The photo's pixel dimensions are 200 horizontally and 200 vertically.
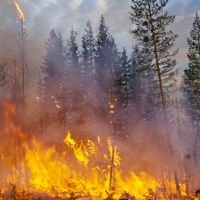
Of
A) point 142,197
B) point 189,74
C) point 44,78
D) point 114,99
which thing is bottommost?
point 142,197

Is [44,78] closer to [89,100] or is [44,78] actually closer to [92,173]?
[89,100]

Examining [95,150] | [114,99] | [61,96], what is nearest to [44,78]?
[61,96]

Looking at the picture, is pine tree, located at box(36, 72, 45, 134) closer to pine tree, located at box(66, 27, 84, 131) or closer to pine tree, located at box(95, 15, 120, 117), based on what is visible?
pine tree, located at box(66, 27, 84, 131)

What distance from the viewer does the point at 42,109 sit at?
81.9 ft

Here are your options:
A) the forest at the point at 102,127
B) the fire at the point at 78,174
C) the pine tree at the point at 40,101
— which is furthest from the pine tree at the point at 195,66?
the pine tree at the point at 40,101

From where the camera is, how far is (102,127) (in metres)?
20.5

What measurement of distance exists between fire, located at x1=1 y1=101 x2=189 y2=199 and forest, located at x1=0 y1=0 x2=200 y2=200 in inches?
2.8

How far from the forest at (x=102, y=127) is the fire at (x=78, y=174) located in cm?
7

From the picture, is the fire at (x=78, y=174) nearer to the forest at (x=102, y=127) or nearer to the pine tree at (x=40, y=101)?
the forest at (x=102, y=127)

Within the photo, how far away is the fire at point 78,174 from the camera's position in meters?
11.9

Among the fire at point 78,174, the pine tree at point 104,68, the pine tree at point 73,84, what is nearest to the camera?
the fire at point 78,174

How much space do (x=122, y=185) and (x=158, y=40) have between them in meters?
11.8

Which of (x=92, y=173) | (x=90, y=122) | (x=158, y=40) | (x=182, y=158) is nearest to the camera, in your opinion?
(x=158, y=40)

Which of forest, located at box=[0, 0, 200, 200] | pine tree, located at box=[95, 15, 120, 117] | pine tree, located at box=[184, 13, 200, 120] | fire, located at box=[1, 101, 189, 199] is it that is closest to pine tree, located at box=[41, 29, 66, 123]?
forest, located at box=[0, 0, 200, 200]
